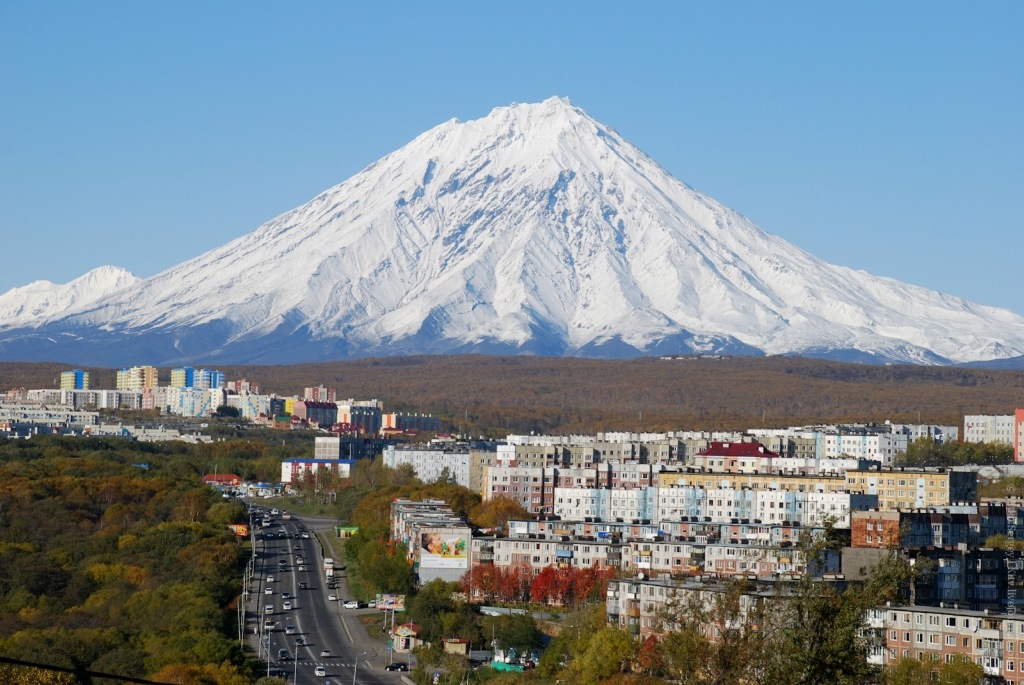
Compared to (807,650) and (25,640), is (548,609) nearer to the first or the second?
(25,640)

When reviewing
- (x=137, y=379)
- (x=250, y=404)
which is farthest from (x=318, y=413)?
(x=137, y=379)

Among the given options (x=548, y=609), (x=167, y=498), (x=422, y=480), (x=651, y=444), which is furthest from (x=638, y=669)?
(x=422, y=480)

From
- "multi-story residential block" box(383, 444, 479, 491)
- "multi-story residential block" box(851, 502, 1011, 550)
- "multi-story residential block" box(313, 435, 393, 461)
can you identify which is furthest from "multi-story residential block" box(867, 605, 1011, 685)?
"multi-story residential block" box(313, 435, 393, 461)

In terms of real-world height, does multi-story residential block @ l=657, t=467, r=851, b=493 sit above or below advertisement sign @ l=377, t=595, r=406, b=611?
above

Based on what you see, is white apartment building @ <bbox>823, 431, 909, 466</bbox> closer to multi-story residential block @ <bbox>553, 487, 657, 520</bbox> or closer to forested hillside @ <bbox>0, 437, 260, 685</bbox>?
multi-story residential block @ <bbox>553, 487, 657, 520</bbox>

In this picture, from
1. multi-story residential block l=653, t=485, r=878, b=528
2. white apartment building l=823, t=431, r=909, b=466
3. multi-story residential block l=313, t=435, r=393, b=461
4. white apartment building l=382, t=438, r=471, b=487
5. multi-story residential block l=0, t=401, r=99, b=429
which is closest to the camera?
multi-story residential block l=653, t=485, r=878, b=528

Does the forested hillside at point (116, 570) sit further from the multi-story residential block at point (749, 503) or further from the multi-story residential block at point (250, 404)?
the multi-story residential block at point (250, 404)
